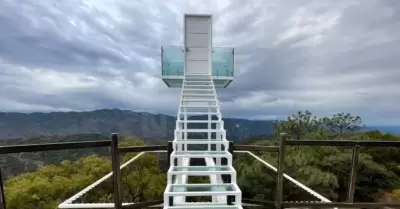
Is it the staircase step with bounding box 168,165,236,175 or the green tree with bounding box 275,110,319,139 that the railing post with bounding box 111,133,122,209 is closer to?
the staircase step with bounding box 168,165,236,175

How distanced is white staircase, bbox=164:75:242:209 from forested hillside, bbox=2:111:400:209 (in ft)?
13.2

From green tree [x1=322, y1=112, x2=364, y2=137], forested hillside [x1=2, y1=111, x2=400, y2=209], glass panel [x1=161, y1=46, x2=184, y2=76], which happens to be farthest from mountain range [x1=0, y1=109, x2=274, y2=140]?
glass panel [x1=161, y1=46, x2=184, y2=76]

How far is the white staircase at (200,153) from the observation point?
2.38 meters

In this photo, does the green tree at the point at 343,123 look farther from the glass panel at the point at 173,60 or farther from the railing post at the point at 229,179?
the railing post at the point at 229,179

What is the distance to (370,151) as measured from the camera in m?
10.4

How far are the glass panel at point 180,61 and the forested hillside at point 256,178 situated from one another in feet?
11.5

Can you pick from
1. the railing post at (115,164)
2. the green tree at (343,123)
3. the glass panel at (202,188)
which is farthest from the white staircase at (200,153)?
the green tree at (343,123)

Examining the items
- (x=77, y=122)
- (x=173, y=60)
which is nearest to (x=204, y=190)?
(x=173, y=60)

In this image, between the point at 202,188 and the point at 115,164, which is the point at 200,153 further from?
the point at 115,164

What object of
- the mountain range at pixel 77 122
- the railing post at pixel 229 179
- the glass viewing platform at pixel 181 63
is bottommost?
the mountain range at pixel 77 122

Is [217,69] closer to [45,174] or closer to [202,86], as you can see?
[202,86]

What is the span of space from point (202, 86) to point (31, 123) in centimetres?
6530

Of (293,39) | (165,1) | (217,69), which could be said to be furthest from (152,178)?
(293,39)

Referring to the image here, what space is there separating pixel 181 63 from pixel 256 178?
4.38 meters
